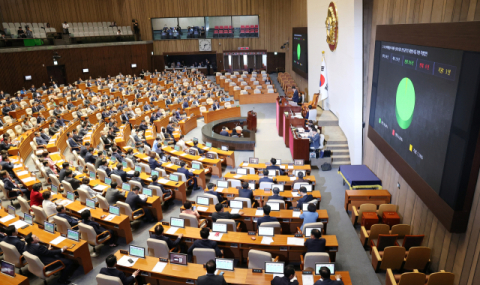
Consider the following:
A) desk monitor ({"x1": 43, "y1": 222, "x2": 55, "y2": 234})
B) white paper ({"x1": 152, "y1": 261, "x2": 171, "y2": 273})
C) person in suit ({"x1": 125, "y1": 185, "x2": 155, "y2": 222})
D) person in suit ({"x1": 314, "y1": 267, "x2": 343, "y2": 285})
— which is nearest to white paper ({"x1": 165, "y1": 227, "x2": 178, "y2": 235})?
white paper ({"x1": 152, "y1": 261, "x2": 171, "y2": 273})

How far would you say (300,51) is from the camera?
22.7m

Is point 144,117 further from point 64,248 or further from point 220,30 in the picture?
point 220,30

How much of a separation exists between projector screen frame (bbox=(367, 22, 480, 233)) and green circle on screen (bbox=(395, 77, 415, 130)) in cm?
83

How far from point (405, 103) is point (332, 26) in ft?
26.4

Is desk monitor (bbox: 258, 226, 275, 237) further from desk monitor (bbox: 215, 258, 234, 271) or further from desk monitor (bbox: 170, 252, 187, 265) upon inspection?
desk monitor (bbox: 170, 252, 187, 265)

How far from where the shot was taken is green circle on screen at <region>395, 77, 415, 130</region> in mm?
7184

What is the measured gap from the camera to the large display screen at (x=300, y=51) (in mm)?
21166

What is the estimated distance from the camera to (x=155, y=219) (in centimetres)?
888

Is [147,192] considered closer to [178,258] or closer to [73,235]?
[73,235]

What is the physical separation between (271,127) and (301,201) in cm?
931

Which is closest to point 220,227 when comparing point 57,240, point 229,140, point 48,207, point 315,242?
point 315,242

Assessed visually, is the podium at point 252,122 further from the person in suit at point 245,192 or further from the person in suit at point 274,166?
the person in suit at point 245,192

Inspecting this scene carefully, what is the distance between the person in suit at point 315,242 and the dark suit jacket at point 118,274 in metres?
3.20

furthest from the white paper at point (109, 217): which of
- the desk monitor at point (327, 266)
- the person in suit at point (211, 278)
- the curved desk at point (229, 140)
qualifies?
the curved desk at point (229, 140)
